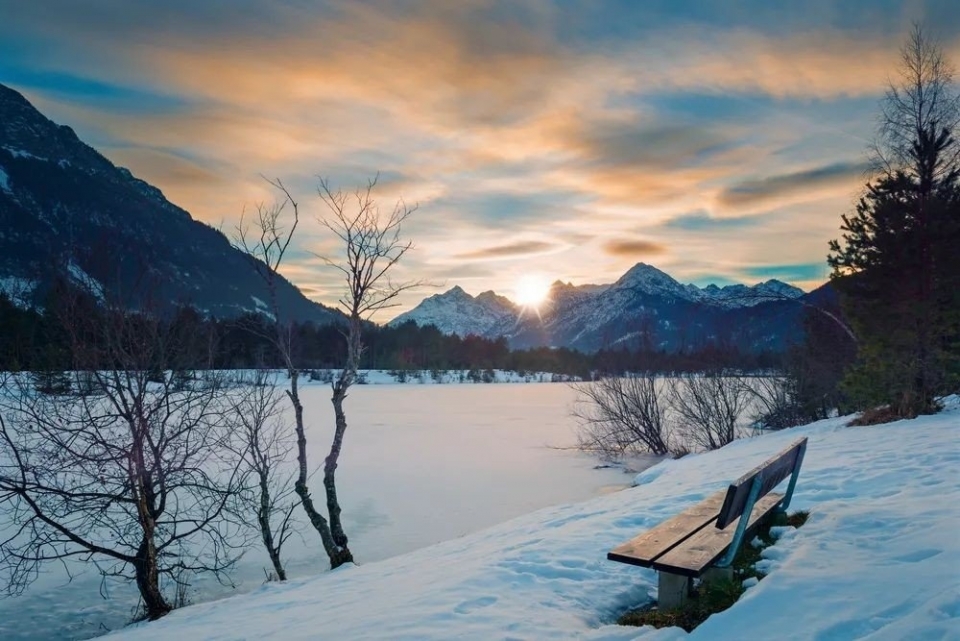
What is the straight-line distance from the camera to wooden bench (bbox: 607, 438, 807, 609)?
4168 mm

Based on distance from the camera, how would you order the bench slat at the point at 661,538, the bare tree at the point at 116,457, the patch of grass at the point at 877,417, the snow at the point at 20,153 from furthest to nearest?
the snow at the point at 20,153 → the patch of grass at the point at 877,417 → the bare tree at the point at 116,457 → the bench slat at the point at 661,538

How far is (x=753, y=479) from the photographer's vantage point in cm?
439

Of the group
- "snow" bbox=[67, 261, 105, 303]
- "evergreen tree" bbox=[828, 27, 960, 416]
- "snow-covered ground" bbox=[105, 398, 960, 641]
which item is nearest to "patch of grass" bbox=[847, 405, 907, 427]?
"evergreen tree" bbox=[828, 27, 960, 416]

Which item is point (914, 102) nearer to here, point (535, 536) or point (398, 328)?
point (535, 536)

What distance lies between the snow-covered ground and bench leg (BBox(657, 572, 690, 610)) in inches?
18.5

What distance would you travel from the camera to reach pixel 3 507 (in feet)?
Result: 42.7

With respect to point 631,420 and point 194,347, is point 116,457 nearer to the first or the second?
point 194,347

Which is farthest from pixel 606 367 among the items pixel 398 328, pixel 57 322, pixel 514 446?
pixel 398 328

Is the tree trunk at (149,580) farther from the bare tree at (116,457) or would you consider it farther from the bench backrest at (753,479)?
the bench backrest at (753,479)

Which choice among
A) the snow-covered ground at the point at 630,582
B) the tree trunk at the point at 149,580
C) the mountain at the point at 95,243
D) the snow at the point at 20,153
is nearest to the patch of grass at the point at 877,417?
the snow-covered ground at the point at 630,582

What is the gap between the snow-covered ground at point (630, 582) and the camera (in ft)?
11.9

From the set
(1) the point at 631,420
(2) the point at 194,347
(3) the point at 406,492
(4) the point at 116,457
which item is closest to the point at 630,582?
(4) the point at 116,457

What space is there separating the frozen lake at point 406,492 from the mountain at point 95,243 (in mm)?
4631

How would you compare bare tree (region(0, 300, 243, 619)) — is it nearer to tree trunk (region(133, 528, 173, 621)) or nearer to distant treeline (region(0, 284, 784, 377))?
tree trunk (region(133, 528, 173, 621))
